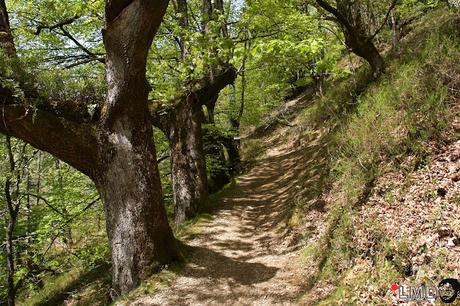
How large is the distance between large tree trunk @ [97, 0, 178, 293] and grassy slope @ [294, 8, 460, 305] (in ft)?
9.17

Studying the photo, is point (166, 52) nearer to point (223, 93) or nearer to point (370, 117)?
point (223, 93)

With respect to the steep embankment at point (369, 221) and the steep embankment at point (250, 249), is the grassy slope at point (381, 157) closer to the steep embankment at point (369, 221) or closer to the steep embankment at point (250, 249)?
the steep embankment at point (369, 221)

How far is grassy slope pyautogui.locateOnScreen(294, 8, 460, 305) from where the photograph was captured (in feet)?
14.3

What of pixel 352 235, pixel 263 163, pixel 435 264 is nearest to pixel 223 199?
pixel 263 163

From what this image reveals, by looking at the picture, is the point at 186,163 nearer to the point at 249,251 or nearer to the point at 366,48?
the point at 249,251

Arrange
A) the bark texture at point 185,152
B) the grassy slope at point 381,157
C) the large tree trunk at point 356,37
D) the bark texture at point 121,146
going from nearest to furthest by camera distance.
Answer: the grassy slope at point 381,157 → the bark texture at point 121,146 → the large tree trunk at point 356,37 → the bark texture at point 185,152

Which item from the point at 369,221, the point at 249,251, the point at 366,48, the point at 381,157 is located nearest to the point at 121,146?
the point at 249,251

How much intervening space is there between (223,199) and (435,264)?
805 cm

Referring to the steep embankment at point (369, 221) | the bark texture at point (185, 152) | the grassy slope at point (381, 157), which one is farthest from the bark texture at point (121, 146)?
the bark texture at point (185, 152)

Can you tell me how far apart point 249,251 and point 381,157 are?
333 cm

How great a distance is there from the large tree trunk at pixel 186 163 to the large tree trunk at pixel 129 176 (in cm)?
324

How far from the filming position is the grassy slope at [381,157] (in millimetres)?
4348

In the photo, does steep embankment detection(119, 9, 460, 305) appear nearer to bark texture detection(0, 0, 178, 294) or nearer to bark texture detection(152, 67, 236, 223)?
bark texture detection(0, 0, 178, 294)

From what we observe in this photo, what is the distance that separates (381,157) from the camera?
569 cm
